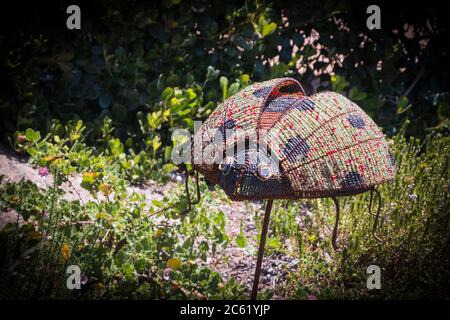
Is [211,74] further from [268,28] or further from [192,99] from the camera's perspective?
[268,28]

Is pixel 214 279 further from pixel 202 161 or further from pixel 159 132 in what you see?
pixel 159 132

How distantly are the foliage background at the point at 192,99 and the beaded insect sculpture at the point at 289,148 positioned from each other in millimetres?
772

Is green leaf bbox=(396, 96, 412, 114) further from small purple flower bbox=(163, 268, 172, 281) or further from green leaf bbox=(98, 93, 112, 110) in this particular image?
small purple flower bbox=(163, 268, 172, 281)

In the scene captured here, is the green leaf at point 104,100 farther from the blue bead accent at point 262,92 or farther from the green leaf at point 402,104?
the green leaf at point 402,104

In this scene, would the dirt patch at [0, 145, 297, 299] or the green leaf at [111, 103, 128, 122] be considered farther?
the green leaf at [111, 103, 128, 122]

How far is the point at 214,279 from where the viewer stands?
294 cm

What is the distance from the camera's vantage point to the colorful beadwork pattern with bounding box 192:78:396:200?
7.62 feet

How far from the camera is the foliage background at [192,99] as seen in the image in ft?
10.2

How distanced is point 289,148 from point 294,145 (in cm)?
2

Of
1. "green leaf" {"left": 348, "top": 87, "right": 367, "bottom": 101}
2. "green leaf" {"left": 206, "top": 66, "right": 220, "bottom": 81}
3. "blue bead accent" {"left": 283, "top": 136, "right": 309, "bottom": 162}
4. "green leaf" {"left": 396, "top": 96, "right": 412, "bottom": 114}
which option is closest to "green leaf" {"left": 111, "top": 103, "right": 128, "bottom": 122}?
"green leaf" {"left": 206, "top": 66, "right": 220, "bottom": 81}

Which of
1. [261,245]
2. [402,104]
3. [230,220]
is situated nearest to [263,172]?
[261,245]

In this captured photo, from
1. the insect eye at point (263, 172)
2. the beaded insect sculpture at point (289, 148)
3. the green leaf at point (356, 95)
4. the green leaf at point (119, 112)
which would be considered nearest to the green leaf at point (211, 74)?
the green leaf at point (119, 112)
